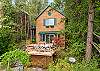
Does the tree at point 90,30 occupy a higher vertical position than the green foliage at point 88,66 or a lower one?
higher

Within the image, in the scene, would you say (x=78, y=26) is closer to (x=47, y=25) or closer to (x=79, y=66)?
(x=79, y=66)

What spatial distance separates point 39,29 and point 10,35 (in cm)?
568

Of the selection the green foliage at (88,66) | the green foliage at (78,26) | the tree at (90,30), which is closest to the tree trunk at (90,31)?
the tree at (90,30)

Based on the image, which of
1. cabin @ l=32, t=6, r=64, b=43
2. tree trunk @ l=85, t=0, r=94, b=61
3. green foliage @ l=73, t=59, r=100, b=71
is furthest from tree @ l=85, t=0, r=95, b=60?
cabin @ l=32, t=6, r=64, b=43

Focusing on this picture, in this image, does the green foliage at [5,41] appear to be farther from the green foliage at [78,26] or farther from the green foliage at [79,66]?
the green foliage at [79,66]

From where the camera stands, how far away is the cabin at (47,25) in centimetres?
1916

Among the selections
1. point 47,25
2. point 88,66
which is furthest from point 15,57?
point 47,25

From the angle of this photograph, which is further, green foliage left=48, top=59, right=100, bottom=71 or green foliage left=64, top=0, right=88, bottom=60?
green foliage left=64, top=0, right=88, bottom=60

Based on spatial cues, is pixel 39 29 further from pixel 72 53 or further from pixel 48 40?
pixel 72 53

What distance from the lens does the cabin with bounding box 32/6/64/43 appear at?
19.2m

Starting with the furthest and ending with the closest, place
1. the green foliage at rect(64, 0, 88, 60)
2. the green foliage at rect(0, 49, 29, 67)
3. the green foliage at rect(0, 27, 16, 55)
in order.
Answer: the green foliage at rect(0, 27, 16, 55), the green foliage at rect(0, 49, 29, 67), the green foliage at rect(64, 0, 88, 60)

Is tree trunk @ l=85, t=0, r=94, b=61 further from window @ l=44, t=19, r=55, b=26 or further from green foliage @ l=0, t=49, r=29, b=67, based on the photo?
window @ l=44, t=19, r=55, b=26

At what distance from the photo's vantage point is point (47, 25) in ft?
64.3

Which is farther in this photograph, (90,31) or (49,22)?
(49,22)
